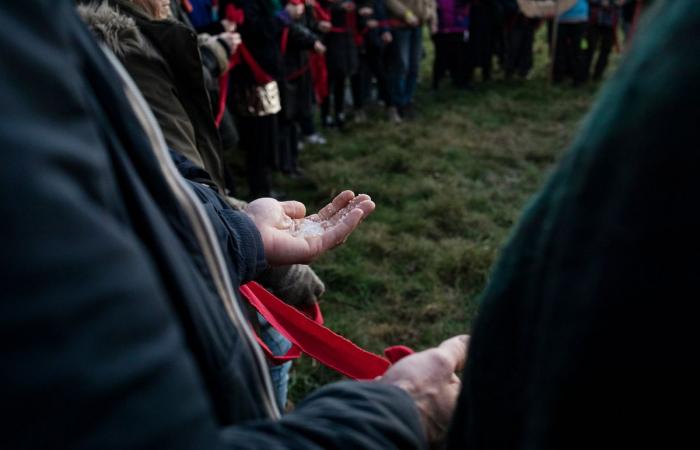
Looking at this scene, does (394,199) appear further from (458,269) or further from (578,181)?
(578,181)

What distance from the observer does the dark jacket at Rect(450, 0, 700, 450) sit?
21.1 inches

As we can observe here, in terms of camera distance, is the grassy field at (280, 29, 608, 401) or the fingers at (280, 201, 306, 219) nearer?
the fingers at (280, 201, 306, 219)

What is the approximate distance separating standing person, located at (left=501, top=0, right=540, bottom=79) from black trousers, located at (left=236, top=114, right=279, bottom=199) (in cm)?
638

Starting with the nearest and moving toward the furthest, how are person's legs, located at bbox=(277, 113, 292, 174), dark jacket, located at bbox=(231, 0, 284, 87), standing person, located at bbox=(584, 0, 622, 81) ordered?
dark jacket, located at bbox=(231, 0, 284, 87) → person's legs, located at bbox=(277, 113, 292, 174) → standing person, located at bbox=(584, 0, 622, 81)

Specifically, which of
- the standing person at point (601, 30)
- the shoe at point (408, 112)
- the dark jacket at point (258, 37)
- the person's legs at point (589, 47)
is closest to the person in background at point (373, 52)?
the shoe at point (408, 112)

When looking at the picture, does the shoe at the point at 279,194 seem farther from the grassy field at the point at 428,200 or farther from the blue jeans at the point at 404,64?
the blue jeans at the point at 404,64

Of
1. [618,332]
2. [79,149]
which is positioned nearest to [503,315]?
[618,332]

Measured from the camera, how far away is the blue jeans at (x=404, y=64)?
805cm

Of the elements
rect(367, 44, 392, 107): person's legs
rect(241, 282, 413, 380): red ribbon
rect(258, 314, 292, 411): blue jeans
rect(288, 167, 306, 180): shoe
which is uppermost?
rect(241, 282, 413, 380): red ribbon

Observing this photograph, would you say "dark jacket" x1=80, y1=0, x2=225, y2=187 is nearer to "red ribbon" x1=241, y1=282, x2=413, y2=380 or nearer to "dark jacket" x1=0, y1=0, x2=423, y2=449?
"red ribbon" x1=241, y1=282, x2=413, y2=380

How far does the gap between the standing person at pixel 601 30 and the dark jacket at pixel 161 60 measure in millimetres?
8800

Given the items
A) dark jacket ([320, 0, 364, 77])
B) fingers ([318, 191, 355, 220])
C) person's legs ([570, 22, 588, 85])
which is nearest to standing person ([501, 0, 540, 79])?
person's legs ([570, 22, 588, 85])

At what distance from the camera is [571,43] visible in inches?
384

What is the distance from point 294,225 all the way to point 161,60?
0.82 m
